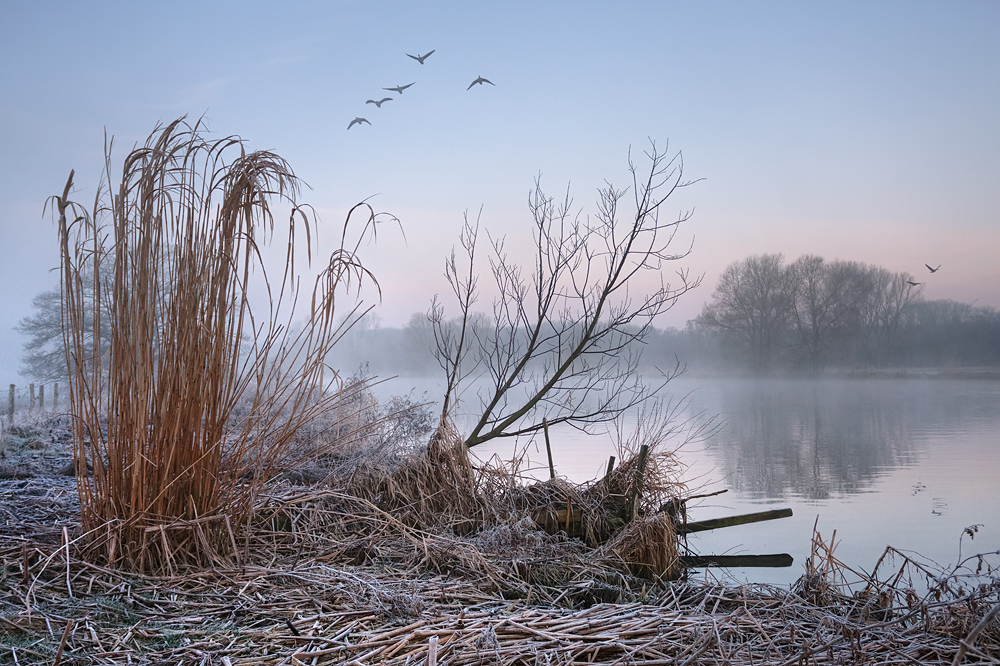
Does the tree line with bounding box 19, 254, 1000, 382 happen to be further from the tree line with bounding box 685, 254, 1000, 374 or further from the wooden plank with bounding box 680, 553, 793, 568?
the wooden plank with bounding box 680, 553, 793, 568

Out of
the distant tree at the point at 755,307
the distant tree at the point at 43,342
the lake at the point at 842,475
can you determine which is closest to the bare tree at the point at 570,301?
the lake at the point at 842,475

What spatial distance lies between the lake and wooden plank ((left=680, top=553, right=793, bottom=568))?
5 cm

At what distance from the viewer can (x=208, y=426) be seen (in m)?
2.04

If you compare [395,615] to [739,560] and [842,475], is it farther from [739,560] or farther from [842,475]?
[842,475]

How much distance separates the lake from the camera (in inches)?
188

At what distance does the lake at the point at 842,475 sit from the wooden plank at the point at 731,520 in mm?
172

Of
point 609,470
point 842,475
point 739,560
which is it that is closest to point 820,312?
point 842,475

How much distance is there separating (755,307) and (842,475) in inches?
248

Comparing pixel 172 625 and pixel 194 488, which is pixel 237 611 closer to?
pixel 172 625

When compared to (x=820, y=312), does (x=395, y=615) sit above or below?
below

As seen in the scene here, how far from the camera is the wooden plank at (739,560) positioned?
157 inches

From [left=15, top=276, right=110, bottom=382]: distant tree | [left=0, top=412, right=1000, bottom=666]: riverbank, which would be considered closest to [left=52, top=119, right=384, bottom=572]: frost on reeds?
[left=0, top=412, right=1000, bottom=666]: riverbank

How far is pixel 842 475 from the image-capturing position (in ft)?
27.6

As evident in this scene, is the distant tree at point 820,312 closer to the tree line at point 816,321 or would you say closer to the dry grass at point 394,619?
the tree line at point 816,321
